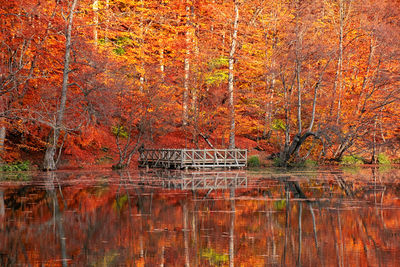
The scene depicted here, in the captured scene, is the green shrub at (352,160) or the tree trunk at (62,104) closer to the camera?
the tree trunk at (62,104)

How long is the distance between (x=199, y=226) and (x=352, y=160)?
31.8 m

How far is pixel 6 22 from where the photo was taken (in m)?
31.2

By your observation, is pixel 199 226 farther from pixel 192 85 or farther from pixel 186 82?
pixel 186 82

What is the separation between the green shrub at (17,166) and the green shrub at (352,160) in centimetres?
2245

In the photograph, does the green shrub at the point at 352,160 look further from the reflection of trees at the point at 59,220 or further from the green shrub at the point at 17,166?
the reflection of trees at the point at 59,220

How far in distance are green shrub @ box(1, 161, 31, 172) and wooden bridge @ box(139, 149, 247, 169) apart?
7727 mm

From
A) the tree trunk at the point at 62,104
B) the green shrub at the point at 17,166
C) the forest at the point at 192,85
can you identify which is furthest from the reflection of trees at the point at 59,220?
the green shrub at the point at 17,166

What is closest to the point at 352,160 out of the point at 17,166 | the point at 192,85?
the point at 192,85

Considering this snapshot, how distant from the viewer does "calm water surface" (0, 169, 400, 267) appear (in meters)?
9.38

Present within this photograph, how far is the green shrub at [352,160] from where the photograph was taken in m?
41.4

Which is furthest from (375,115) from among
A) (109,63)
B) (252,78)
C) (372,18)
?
(109,63)

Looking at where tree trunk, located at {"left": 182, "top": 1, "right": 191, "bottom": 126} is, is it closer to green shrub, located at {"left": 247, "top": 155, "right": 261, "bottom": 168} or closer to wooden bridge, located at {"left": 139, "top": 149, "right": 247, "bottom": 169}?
wooden bridge, located at {"left": 139, "top": 149, "right": 247, "bottom": 169}

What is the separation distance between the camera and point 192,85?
131 ft

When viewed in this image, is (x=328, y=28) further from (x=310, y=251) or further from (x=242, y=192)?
(x=310, y=251)
